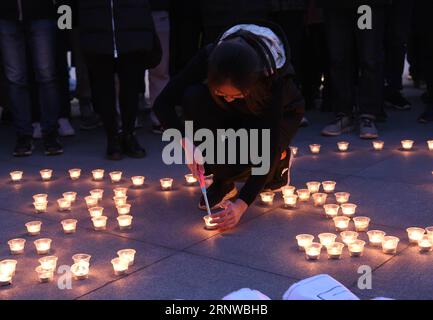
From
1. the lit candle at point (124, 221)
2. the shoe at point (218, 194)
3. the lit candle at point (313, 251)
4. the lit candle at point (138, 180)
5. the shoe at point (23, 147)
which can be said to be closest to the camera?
the lit candle at point (313, 251)

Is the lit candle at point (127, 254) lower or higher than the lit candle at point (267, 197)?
higher

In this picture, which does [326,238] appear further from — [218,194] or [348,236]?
[218,194]

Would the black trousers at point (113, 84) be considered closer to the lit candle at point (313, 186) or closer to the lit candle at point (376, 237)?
the lit candle at point (313, 186)

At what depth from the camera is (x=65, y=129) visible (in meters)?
5.82

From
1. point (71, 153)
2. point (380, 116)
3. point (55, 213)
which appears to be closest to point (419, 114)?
point (380, 116)

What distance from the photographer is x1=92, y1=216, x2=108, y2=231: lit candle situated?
3.48m

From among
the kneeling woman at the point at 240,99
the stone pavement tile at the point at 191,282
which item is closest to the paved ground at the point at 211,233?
the stone pavement tile at the point at 191,282

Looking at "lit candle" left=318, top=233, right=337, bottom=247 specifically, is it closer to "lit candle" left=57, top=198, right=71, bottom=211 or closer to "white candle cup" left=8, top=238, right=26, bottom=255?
"white candle cup" left=8, top=238, right=26, bottom=255

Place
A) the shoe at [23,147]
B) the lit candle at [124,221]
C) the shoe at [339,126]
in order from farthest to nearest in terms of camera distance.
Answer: the shoe at [339,126]
the shoe at [23,147]
the lit candle at [124,221]

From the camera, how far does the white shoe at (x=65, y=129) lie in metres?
5.82

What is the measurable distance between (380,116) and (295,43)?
3.08 feet

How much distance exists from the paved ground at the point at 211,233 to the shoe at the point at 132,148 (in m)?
0.10
